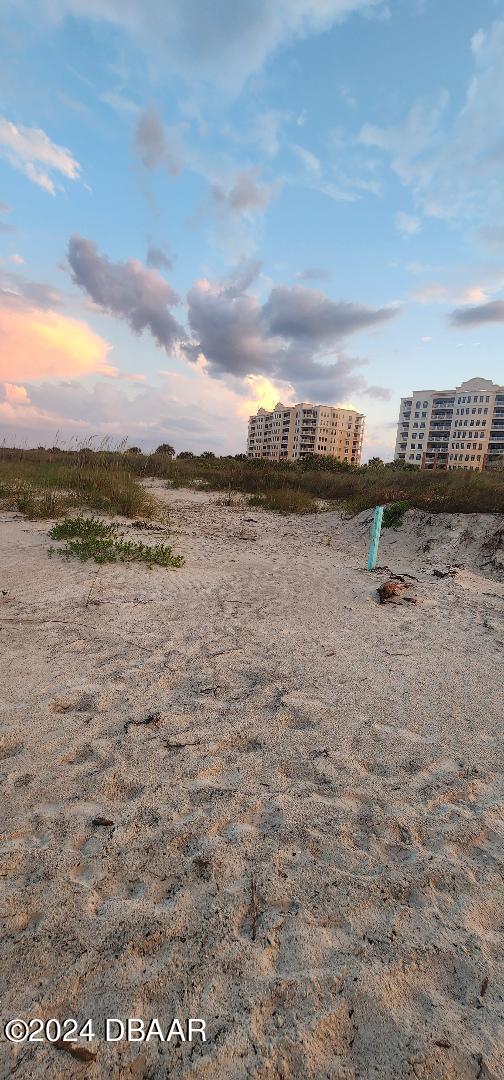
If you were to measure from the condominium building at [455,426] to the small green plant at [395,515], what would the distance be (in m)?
76.4

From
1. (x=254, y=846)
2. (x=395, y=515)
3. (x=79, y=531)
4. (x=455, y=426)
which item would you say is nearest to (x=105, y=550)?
(x=79, y=531)

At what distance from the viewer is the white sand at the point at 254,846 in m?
1.33

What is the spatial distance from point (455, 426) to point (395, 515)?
89655 mm

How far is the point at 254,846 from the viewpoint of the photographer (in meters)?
1.95

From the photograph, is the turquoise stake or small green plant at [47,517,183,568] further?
the turquoise stake

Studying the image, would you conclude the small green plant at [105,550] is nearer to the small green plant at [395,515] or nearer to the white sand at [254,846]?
the white sand at [254,846]

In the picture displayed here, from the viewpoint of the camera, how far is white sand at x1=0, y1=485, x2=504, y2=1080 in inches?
52.5

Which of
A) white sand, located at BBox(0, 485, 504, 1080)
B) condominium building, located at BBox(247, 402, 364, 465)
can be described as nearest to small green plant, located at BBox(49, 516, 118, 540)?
white sand, located at BBox(0, 485, 504, 1080)

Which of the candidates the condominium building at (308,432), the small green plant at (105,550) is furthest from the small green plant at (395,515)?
the condominium building at (308,432)

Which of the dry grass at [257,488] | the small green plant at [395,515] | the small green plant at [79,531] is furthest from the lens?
the small green plant at [395,515]

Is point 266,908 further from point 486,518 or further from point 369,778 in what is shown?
point 486,518

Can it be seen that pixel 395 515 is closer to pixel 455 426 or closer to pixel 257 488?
pixel 257 488

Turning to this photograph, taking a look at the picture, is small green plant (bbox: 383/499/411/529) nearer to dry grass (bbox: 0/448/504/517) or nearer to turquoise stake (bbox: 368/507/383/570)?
dry grass (bbox: 0/448/504/517)

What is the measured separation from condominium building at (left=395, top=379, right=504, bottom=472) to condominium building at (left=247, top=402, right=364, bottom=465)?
17.8 meters
